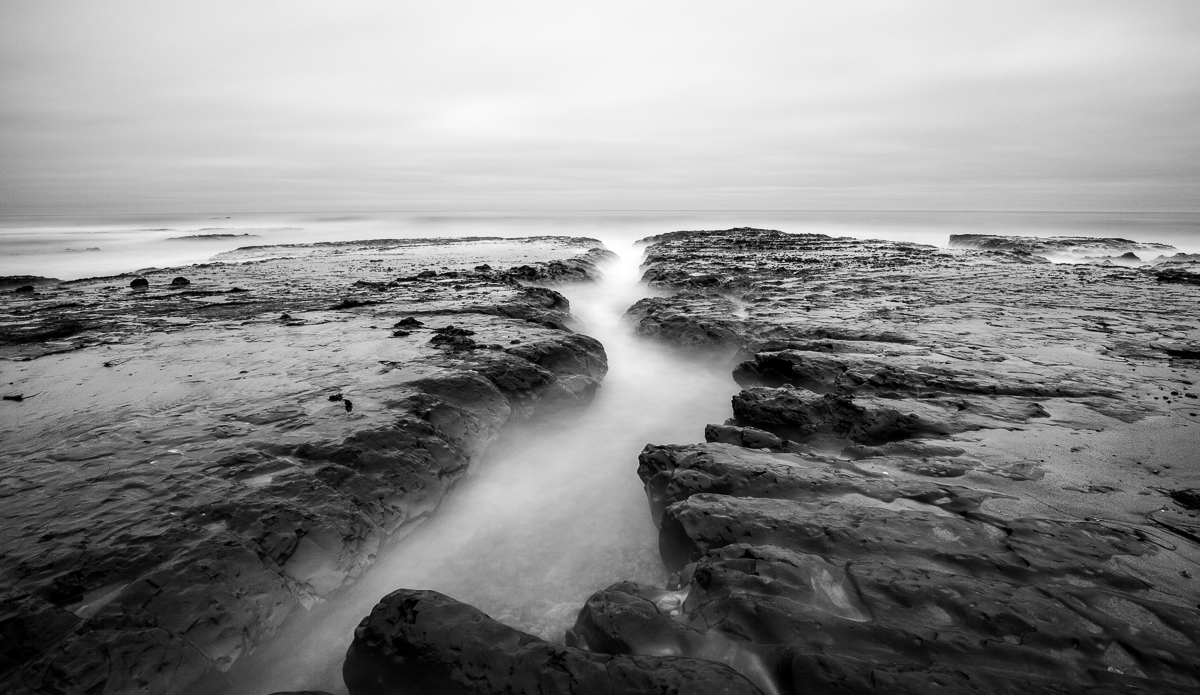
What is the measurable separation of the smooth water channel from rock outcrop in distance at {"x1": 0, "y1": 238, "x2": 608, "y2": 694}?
7.6 inches

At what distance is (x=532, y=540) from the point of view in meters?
3.94

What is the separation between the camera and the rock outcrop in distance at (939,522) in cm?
216

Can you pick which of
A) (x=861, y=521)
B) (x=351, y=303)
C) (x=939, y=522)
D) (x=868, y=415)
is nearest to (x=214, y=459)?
(x=861, y=521)

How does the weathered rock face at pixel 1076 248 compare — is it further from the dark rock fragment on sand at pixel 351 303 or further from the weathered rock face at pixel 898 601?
the dark rock fragment on sand at pixel 351 303

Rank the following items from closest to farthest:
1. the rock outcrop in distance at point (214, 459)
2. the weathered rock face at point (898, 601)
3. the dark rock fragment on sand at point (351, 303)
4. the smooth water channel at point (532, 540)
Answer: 1. the weathered rock face at point (898, 601)
2. the rock outcrop in distance at point (214, 459)
3. the smooth water channel at point (532, 540)
4. the dark rock fragment on sand at point (351, 303)

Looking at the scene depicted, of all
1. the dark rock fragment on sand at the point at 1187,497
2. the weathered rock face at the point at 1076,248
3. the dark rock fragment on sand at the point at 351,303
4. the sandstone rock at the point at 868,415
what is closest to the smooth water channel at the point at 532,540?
the sandstone rock at the point at 868,415

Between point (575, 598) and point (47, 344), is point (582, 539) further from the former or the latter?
point (47, 344)

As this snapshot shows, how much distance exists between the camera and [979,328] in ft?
23.2

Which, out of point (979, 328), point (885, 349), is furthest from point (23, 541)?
point (979, 328)

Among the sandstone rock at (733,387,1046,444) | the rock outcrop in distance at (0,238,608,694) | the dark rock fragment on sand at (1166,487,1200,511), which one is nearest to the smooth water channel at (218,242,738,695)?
the rock outcrop in distance at (0,238,608,694)

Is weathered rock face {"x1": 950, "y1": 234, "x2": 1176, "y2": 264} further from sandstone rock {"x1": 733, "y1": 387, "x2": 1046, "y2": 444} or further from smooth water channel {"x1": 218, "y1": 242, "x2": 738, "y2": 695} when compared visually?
smooth water channel {"x1": 218, "y1": 242, "x2": 738, "y2": 695}

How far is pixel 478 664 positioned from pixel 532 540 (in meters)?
1.64

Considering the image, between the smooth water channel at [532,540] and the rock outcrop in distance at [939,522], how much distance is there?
47cm

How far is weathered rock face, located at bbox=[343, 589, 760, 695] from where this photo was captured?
83.5 inches
